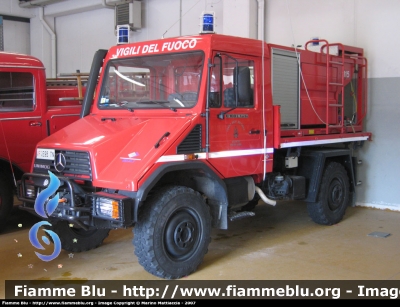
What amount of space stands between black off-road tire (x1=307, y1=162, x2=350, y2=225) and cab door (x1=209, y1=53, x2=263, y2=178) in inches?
60.5

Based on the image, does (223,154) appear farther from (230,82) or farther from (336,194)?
(336,194)

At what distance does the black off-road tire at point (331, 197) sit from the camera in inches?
263

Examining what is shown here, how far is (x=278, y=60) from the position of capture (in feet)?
19.7

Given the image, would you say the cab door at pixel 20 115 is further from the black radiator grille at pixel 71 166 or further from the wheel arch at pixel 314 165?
the wheel arch at pixel 314 165

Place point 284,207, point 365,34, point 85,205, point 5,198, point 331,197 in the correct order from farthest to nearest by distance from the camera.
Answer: point 284,207, point 365,34, point 331,197, point 5,198, point 85,205

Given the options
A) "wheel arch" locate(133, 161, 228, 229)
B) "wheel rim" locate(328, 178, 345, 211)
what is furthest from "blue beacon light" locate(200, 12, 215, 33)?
"wheel rim" locate(328, 178, 345, 211)

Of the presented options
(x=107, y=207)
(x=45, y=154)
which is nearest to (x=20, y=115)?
(x=45, y=154)

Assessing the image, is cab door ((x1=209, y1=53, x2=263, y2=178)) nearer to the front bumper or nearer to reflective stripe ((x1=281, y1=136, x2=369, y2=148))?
reflective stripe ((x1=281, y1=136, x2=369, y2=148))

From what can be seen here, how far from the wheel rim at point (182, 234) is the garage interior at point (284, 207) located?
0.28m

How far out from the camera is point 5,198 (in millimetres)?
6379

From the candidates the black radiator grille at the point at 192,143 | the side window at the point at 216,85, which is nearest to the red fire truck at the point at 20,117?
the black radiator grille at the point at 192,143

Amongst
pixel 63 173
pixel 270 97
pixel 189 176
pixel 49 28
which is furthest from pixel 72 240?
pixel 49 28

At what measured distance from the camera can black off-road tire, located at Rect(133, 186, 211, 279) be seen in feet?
14.7

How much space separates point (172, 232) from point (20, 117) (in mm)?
3179
